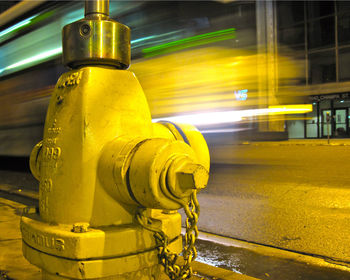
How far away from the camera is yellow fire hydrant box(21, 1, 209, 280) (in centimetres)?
123

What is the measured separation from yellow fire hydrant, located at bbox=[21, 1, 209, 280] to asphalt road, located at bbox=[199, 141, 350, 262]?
2.73 m

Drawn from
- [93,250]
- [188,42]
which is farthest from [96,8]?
[188,42]

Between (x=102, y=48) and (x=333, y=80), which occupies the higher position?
(x=333, y=80)

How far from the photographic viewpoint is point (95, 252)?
1282mm

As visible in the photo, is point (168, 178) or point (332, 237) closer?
point (168, 178)

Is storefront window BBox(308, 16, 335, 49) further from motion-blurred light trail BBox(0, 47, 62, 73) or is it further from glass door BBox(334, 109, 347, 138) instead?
motion-blurred light trail BBox(0, 47, 62, 73)

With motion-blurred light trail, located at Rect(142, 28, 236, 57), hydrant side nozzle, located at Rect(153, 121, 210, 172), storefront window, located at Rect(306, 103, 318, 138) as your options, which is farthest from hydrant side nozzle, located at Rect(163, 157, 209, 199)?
storefront window, located at Rect(306, 103, 318, 138)

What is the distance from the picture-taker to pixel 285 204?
5617 mm

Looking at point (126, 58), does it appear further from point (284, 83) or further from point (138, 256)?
point (284, 83)

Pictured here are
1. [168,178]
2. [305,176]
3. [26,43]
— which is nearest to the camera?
[168,178]

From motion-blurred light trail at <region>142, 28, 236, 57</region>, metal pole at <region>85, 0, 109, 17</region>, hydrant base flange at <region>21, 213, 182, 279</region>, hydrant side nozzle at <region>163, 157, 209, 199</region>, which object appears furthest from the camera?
motion-blurred light trail at <region>142, 28, 236, 57</region>

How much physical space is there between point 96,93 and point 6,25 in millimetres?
7139

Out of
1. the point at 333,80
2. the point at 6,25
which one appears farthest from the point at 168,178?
the point at 333,80

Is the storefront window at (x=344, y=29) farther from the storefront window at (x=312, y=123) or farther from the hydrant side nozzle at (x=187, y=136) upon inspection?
the hydrant side nozzle at (x=187, y=136)
